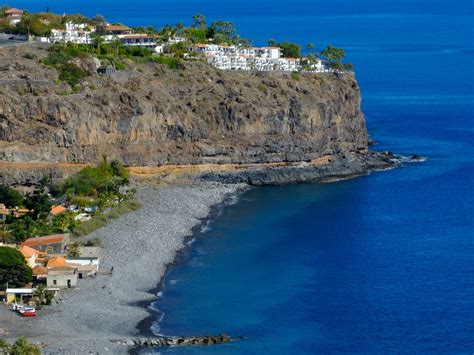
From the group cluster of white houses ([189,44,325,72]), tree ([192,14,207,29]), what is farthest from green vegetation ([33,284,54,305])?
tree ([192,14,207,29])

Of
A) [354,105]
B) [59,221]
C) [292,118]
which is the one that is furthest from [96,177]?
[354,105]

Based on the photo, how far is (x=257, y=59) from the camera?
13100 cm

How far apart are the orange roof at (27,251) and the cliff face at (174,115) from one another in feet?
80.7

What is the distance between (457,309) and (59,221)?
103 feet

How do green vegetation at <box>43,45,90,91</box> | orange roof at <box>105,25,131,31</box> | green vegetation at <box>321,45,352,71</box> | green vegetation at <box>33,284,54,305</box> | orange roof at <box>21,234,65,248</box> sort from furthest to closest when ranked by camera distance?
orange roof at <box>105,25,131,31</box>
green vegetation at <box>321,45,352,71</box>
green vegetation at <box>43,45,90,91</box>
orange roof at <box>21,234,65,248</box>
green vegetation at <box>33,284,54,305</box>

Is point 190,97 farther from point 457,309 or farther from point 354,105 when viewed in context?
point 457,309

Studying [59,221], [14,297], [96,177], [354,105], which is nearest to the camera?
[14,297]

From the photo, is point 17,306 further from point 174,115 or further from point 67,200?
point 174,115

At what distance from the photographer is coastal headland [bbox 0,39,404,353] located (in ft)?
341

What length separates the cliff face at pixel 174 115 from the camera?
107 meters

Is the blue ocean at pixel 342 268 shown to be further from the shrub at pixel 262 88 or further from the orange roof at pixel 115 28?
the orange roof at pixel 115 28

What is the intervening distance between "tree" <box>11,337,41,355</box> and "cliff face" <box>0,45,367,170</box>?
45.1m

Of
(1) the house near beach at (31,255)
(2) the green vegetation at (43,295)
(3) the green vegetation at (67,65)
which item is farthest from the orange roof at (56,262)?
(3) the green vegetation at (67,65)

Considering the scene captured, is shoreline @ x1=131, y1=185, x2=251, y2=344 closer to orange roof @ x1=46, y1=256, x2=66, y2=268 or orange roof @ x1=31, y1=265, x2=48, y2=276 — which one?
orange roof @ x1=46, y1=256, x2=66, y2=268
